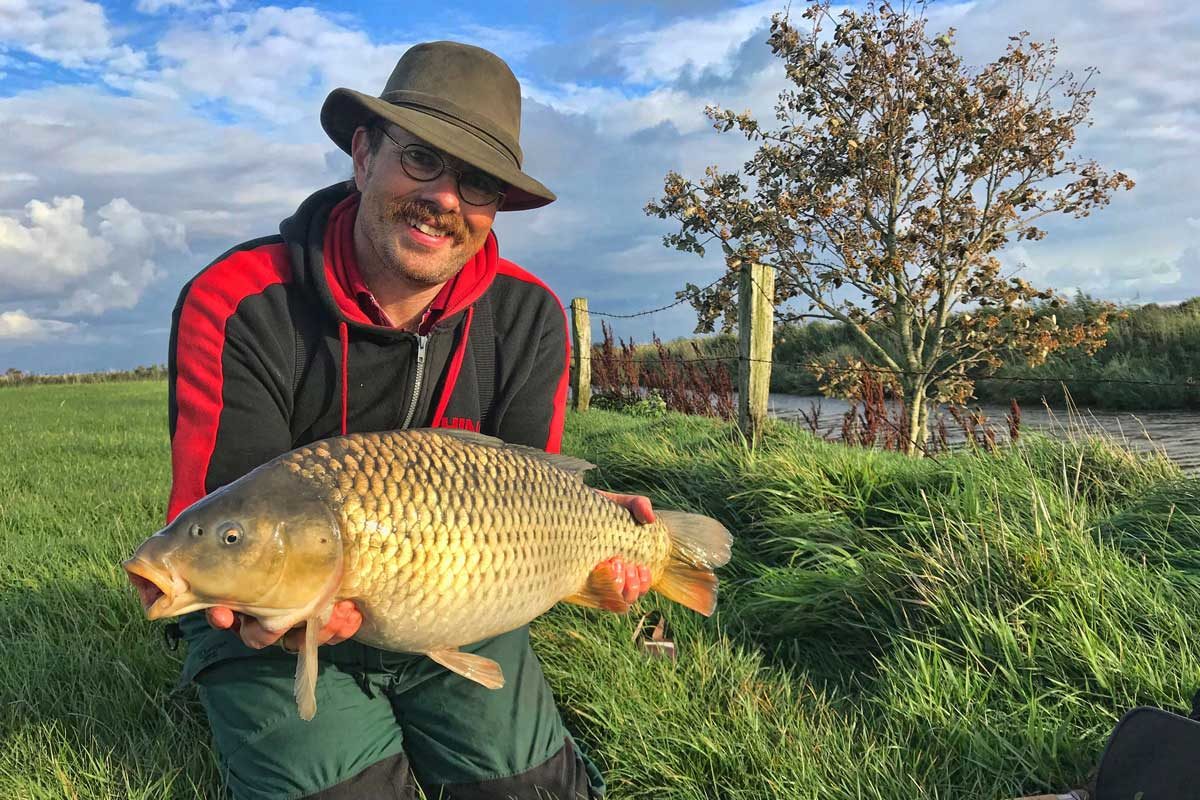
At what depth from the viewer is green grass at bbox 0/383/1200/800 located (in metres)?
1.99

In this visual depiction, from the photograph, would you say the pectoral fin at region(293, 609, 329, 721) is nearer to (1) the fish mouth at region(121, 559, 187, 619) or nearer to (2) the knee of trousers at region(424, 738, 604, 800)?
(1) the fish mouth at region(121, 559, 187, 619)

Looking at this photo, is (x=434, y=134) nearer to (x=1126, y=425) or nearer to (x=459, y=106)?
(x=459, y=106)

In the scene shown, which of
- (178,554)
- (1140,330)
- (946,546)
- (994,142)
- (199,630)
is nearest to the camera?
(178,554)

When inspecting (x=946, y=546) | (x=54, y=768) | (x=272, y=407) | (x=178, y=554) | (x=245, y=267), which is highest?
(x=245, y=267)

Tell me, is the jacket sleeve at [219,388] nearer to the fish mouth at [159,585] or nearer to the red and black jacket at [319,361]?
the red and black jacket at [319,361]

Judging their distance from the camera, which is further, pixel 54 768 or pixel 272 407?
pixel 272 407

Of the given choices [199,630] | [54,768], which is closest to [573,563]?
[199,630]

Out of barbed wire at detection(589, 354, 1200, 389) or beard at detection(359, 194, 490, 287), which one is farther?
barbed wire at detection(589, 354, 1200, 389)


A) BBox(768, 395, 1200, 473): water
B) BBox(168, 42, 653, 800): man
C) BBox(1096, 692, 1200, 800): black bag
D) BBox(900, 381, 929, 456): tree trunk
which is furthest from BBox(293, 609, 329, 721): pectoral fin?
BBox(900, 381, 929, 456): tree trunk

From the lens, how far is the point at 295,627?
1.74 m

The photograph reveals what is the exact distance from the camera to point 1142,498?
3381mm

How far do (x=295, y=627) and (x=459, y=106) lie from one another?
4.45 feet

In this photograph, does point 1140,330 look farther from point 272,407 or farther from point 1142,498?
point 272,407

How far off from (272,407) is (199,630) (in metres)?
0.58
